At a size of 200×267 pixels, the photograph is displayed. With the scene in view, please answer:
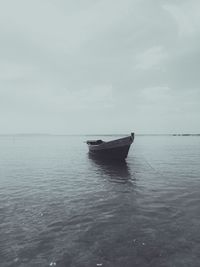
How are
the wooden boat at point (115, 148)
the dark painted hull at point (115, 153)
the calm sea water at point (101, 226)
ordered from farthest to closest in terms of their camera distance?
the dark painted hull at point (115, 153), the wooden boat at point (115, 148), the calm sea water at point (101, 226)

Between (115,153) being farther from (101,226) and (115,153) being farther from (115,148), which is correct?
(101,226)

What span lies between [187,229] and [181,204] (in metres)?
3.54

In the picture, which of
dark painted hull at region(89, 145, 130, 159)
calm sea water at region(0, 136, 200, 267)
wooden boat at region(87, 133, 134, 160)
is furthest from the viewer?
dark painted hull at region(89, 145, 130, 159)

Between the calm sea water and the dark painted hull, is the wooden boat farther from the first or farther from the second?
the calm sea water

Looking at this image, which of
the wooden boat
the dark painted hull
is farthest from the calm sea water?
the dark painted hull

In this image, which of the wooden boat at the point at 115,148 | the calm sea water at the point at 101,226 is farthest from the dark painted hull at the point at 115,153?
the calm sea water at the point at 101,226

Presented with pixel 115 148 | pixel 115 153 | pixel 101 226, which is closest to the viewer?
pixel 101 226

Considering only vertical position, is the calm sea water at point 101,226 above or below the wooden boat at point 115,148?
below

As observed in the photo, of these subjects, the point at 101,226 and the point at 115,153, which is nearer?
the point at 101,226

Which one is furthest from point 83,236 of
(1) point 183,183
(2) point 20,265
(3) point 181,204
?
(1) point 183,183

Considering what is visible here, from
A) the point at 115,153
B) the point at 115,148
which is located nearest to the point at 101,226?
the point at 115,148

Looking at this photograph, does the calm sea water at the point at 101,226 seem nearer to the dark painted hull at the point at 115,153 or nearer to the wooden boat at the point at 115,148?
the wooden boat at the point at 115,148

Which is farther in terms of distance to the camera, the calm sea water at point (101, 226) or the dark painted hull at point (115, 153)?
the dark painted hull at point (115, 153)

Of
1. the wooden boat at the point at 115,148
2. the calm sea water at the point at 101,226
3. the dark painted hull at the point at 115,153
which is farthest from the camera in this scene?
the dark painted hull at the point at 115,153
